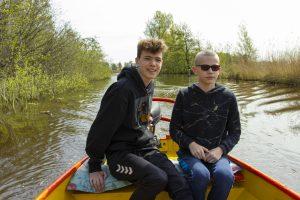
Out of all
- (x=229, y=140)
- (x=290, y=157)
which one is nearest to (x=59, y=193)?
(x=229, y=140)

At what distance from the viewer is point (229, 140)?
3.52 metres

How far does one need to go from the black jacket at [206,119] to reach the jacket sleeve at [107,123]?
2.17 ft

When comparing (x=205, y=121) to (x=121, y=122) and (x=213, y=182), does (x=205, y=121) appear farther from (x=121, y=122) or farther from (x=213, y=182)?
(x=121, y=122)

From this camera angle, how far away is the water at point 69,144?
6250mm

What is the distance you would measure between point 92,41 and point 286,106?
26153 millimetres

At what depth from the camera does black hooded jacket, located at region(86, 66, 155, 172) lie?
10.2ft

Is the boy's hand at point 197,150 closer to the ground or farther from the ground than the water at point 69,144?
farther from the ground

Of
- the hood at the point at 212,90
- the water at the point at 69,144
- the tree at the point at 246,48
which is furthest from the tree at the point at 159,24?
the hood at the point at 212,90

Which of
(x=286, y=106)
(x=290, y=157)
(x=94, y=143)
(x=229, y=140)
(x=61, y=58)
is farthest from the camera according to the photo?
(x=61, y=58)

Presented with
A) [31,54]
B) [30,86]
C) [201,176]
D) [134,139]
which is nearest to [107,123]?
[134,139]

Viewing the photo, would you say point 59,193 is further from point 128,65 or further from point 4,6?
point 4,6

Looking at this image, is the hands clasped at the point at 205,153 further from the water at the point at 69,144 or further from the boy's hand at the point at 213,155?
the water at the point at 69,144

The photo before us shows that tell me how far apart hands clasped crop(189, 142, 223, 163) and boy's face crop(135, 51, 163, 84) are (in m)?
0.73

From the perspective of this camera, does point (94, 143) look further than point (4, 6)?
No
